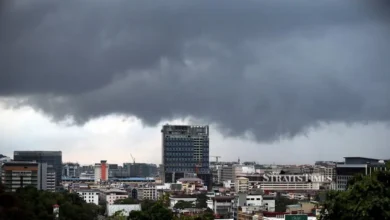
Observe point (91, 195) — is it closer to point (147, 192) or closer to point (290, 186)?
point (147, 192)

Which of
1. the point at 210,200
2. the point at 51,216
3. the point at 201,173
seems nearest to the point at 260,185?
the point at 201,173

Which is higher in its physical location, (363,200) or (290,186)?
(290,186)

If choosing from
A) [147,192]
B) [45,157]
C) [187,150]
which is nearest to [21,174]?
[147,192]

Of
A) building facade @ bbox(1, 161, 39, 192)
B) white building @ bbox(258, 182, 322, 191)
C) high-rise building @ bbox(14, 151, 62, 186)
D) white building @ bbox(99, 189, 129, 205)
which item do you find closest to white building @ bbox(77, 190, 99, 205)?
white building @ bbox(99, 189, 129, 205)

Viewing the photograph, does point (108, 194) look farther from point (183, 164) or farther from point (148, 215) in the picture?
point (148, 215)

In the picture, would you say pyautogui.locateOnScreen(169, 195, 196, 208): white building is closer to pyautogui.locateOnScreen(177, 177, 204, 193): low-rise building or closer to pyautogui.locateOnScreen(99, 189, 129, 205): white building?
pyautogui.locateOnScreen(99, 189, 129, 205): white building
